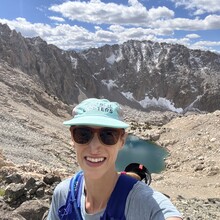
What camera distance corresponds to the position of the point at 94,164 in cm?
366

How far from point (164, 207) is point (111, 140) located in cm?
92

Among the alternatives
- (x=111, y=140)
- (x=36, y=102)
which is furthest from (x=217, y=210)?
(x=36, y=102)

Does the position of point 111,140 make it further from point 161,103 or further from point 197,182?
point 161,103

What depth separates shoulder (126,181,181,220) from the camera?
121 inches

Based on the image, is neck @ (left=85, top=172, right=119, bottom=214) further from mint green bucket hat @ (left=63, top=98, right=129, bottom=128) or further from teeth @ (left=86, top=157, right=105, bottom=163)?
mint green bucket hat @ (left=63, top=98, right=129, bottom=128)

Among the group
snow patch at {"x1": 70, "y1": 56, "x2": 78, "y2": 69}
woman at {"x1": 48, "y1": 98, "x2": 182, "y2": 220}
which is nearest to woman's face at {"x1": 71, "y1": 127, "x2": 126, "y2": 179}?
woman at {"x1": 48, "y1": 98, "x2": 182, "y2": 220}

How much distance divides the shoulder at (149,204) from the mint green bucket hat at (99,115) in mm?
681

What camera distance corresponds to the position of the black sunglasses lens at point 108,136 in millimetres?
3686

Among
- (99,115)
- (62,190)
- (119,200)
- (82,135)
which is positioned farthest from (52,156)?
(119,200)

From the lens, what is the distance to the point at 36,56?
→ 135 metres

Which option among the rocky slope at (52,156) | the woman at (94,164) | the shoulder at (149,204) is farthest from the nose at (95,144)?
the rocky slope at (52,156)

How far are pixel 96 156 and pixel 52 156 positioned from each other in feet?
131

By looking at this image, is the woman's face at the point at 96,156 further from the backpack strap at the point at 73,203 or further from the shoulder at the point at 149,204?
the shoulder at the point at 149,204

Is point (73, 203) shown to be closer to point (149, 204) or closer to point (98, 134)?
point (98, 134)
